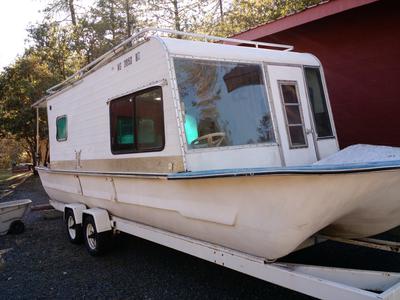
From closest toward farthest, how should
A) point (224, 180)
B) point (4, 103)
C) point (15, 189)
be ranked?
point (224, 180)
point (15, 189)
point (4, 103)

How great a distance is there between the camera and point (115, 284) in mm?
4801

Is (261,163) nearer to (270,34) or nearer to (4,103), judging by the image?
(270,34)

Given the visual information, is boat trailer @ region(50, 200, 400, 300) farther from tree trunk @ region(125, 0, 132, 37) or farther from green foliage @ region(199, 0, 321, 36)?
tree trunk @ region(125, 0, 132, 37)

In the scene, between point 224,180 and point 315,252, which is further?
point 315,252

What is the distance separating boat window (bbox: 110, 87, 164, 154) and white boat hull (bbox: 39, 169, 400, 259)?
46cm

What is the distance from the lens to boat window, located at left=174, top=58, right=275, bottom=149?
13.6ft

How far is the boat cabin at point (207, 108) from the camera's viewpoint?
4145 mm

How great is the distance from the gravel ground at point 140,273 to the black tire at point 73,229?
144 mm

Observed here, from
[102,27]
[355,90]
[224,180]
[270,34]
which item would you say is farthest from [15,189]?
[224,180]

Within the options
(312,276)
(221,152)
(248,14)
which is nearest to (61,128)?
(221,152)

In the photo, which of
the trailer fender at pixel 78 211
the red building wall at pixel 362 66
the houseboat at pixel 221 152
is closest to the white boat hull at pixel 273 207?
the houseboat at pixel 221 152

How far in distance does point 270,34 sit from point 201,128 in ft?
15.1

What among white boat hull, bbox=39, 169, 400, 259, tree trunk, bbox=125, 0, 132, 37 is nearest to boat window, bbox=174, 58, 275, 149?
white boat hull, bbox=39, 169, 400, 259

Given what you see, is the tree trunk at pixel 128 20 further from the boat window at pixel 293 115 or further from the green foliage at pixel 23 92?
the boat window at pixel 293 115
